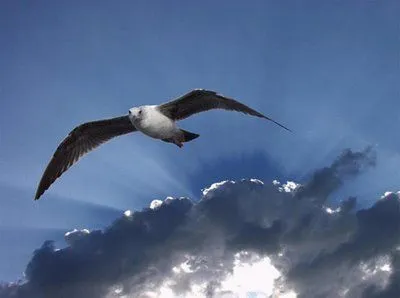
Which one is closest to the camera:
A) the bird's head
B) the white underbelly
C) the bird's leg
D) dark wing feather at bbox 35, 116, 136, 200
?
the bird's head

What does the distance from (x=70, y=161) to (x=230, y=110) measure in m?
8.79

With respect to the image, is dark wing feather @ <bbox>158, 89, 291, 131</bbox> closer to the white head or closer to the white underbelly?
the white underbelly

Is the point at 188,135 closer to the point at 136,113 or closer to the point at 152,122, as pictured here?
the point at 152,122

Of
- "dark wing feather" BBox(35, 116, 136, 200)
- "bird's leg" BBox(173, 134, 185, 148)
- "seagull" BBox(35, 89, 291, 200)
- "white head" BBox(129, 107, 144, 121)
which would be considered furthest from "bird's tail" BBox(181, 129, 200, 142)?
"dark wing feather" BBox(35, 116, 136, 200)

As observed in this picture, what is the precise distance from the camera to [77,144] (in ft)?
81.6

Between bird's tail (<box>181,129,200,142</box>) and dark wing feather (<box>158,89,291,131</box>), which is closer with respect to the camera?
dark wing feather (<box>158,89,291,131</box>)

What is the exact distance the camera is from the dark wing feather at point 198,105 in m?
21.2

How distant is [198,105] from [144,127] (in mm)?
2638

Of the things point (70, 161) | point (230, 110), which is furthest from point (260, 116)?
point (70, 161)

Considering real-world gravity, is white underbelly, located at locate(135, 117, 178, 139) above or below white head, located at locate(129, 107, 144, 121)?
below

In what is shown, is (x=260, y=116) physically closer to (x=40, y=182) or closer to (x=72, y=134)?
(x=72, y=134)

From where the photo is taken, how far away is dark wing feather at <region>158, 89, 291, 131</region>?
69.6 feet

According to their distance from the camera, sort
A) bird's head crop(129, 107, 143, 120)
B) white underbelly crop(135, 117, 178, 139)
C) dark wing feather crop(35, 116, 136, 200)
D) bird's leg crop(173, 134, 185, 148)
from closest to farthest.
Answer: bird's head crop(129, 107, 143, 120) < white underbelly crop(135, 117, 178, 139) < bird's leg crop(173, 134, 185, 148) < dark wing feather crop(35, 116, 136, 200)

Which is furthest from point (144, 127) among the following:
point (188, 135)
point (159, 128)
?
point (188, 135)
